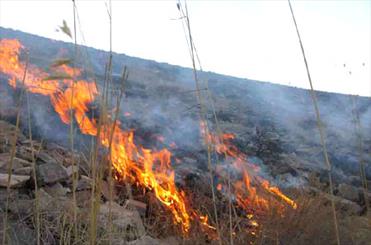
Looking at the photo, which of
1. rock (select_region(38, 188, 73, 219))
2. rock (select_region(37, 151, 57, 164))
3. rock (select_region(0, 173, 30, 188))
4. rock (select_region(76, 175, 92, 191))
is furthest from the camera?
rock (select_region(37, 151, 57, 164))

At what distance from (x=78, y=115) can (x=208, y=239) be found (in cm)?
255

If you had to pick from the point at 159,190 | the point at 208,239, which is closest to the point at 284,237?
the point at 208,239

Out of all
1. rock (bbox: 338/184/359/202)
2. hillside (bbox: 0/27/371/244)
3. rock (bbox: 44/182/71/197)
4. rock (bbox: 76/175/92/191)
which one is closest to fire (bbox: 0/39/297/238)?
hillside (bbox: 0/27/371/244)

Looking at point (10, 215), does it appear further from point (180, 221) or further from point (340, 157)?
point (340, 157)

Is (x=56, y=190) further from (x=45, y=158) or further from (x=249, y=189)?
(x=249, y=189)

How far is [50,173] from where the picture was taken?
388cm

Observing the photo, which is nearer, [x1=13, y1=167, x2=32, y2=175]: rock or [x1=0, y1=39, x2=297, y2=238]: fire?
[x1=13, y1=167, x2=32, y2=175]: rock

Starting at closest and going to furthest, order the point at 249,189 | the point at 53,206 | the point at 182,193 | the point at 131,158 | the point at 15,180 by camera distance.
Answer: the point at 53,206, the point at 15,180, the point at 182,193, the point at 249,189, the point at 131,158

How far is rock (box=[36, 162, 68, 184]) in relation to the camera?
3.80 metres

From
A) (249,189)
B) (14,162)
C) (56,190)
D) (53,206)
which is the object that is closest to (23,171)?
(14,162)

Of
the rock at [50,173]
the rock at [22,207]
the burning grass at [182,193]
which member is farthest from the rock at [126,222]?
the rock at [50,173]

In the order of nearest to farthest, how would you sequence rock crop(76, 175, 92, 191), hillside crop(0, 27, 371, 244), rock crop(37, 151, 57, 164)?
rock crop(76, 175, 92, 191) < rock crop(37, 151, 57, 164) < hillside crop(0, 27, 371, 244)

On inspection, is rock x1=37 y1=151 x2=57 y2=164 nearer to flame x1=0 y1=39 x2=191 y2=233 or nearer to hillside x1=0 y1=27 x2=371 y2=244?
hillside x1=0 y1=27 x2=371 y2=244

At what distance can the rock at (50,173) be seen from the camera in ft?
12.5
